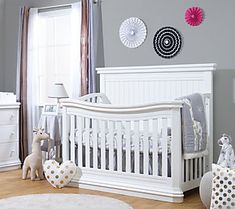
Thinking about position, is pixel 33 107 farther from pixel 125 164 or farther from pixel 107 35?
pixel 125 164

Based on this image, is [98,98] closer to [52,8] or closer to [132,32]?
[132,32]

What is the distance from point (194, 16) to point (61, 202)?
6.93ft

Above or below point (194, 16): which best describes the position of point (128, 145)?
below

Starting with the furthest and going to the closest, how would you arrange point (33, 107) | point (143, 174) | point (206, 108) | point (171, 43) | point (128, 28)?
1. point (33, 107)
2. point (128, 28)
3. point (171, 43)
4. point (206, 108)
5. point (143, 174)

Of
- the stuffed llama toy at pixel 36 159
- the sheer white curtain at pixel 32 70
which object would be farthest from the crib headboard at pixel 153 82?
the sheer white curtain at pixel 32 70

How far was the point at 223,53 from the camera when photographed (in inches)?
172

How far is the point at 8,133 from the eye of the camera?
5.29 m

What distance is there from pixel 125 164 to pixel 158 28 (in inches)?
57.0

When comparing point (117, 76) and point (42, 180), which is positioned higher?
point (117, 76)

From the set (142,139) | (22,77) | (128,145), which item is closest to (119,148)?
(128,145)

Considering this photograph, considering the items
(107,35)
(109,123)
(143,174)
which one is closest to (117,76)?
(107,35)

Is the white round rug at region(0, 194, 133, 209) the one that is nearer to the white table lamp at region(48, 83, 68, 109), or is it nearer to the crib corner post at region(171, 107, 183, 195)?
the crib corner post at region(171, 107, 183, 195)

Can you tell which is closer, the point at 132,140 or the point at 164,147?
the point at 164,147

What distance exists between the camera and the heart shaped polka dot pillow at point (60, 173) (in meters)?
4.16
